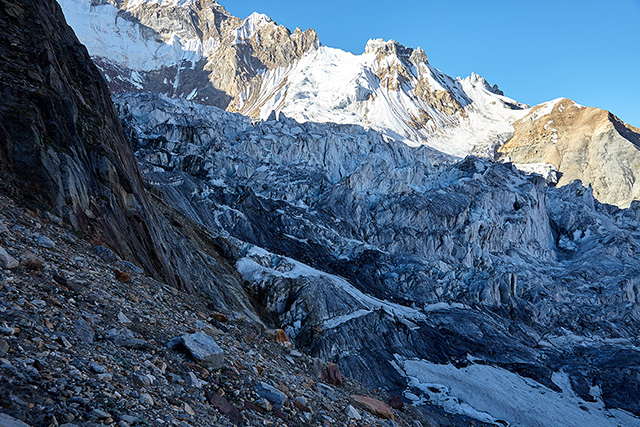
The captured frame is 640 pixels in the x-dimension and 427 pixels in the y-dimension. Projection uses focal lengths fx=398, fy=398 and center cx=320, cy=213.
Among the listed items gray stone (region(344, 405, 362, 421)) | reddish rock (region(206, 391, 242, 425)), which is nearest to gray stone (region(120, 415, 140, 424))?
reddish rock (region(206, 391, 242, 425))

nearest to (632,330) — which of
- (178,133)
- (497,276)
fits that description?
(497,276)

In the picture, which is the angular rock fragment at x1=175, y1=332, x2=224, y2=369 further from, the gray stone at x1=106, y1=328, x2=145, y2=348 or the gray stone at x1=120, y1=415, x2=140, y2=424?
the gray stone at x1=120, y1=415, x2=140, y2=424

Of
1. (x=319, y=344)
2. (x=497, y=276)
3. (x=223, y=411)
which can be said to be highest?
(x=497, y=276)

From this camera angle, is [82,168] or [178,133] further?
[178,133]

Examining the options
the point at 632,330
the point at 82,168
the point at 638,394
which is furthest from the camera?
the point at 632,330

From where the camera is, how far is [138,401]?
6609 mm

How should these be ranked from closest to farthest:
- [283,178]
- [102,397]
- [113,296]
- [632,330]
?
[102,397], [113,296], [632,330], [283,178]

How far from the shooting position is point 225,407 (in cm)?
825

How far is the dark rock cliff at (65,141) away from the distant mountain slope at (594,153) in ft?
569

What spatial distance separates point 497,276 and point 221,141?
7365 centimetres

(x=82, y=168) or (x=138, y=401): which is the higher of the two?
(x=82, y=168)

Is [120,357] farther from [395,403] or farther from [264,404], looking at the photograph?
[395,403]

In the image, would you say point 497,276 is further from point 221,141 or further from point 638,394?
point 221,141

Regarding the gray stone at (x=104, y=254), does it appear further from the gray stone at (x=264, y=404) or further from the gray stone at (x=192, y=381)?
the gray stone at (x=264, y=404)
